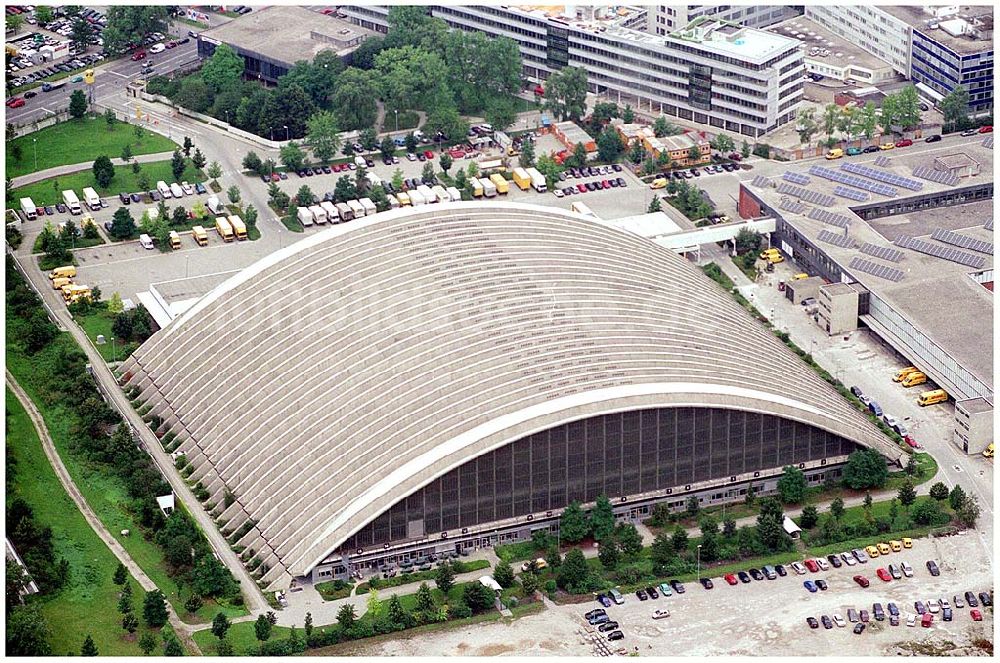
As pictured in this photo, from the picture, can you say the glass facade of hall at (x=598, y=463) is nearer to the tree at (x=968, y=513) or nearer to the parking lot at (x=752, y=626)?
the parking lot at (x=752, y=626)

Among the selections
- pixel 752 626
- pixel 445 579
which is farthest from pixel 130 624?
pixel 752 626

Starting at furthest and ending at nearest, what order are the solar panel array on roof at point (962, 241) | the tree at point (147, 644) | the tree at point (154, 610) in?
the solar panel array on roof at point (962, 241), the tree at point (154, 610), the tree at point (147, 644)

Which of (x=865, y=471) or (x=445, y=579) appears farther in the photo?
(x=865, y=471)

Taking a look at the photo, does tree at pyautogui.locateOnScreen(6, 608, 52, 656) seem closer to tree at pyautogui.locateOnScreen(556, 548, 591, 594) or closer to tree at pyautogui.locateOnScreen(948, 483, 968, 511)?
tree at pyautogui.locateOnScreen(556, 548, 591, 594)

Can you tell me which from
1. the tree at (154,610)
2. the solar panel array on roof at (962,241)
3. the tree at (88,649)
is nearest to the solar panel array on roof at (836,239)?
the solar panel array on roof at (962,241)

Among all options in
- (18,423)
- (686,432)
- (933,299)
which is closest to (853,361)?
(933,299)

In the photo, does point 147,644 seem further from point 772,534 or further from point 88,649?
point 772,534

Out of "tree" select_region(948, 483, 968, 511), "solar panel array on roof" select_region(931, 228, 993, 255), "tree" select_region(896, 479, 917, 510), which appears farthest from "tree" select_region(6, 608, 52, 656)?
"solar panel array on roof" select_region(931, 228, 993, 255)
